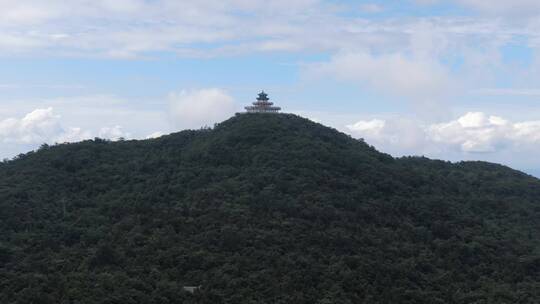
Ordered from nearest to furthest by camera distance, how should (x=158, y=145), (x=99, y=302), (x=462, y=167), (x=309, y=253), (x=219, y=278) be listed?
(x=99, y=302), (x=219, y=278), (x=309, y=253), (x=158, y=145), (x=462, y=167)

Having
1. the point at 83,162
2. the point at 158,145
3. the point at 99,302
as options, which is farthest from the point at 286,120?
the point at 99,302

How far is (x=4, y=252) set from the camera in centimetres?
4494

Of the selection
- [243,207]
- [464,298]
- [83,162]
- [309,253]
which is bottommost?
[464,298]

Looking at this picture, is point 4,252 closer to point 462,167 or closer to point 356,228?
point 356,228

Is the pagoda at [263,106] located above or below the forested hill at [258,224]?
above

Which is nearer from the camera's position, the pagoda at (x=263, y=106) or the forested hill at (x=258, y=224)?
the forested hill at (x=258, y=224)

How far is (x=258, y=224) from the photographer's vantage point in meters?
50.1

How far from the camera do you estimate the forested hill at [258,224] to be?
4234 centimetres

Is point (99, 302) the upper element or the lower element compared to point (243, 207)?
lower

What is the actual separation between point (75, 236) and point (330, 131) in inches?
1185

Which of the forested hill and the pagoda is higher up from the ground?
the pagoda

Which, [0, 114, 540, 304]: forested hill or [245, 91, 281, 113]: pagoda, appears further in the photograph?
[245, 91, 281, 113]: pagoda

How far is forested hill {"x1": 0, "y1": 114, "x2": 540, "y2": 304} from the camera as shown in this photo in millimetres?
42344

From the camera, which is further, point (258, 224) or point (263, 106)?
point (263, 106)
